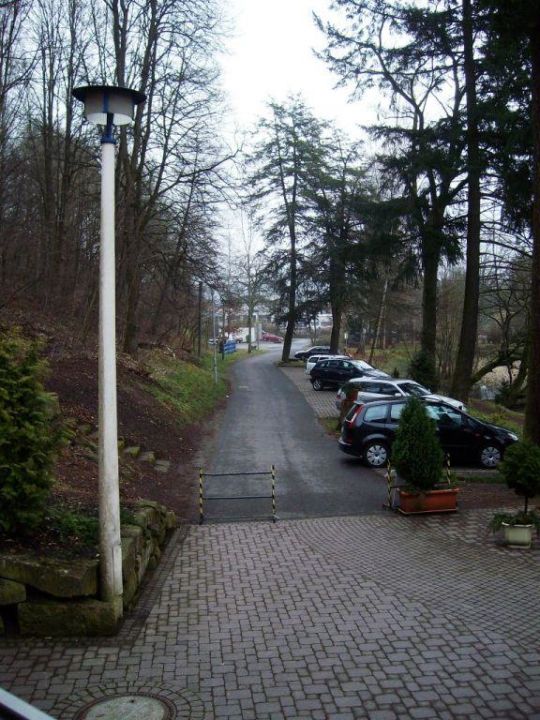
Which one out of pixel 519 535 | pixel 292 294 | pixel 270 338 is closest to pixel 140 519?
pixel 519 535

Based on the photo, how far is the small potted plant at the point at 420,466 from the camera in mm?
12344

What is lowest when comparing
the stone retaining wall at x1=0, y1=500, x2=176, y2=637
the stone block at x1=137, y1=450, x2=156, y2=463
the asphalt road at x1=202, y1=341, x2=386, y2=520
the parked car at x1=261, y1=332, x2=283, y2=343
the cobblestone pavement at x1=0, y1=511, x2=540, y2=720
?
the asphalt road at x1=202, y1=341, x2=386, y2=520

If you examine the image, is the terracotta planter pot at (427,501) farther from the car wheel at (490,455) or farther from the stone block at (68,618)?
the stone block at (68,618)

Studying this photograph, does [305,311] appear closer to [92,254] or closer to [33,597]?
[92,254]

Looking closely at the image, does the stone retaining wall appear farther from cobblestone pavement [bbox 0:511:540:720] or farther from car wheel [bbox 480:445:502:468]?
car wheel [bbox 480:445:502:468]

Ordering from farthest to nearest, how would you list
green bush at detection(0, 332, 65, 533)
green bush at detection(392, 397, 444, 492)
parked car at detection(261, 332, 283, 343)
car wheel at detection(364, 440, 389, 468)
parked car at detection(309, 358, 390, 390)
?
parked car at detection(261, 332, 283, 343) < parked car at detection(309, 358, 390, 390) < car wheel at detection(364, 440, 389, 468) < green bush at detection(392, 397, 444, 492) < green bush at detection(0, 332, 65, 533)

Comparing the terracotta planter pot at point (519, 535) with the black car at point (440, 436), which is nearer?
the terracotta planter pot at point (519, 535)

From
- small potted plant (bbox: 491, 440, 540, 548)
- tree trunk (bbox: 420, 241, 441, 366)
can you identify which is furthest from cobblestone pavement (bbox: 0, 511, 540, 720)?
tree trunk (bbox: 420, 241, 441, 366)

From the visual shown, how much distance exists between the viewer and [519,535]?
10469 millimetres

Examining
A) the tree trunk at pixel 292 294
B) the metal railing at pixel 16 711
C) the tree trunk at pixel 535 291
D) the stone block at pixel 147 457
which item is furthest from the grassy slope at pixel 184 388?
the metal railing at pixel 16 711

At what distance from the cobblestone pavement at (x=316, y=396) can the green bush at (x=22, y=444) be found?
69.2 feet

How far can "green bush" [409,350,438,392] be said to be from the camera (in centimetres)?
3088

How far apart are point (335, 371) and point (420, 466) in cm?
2379

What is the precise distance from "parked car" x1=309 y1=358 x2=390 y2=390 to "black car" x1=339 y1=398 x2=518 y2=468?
1761cm
